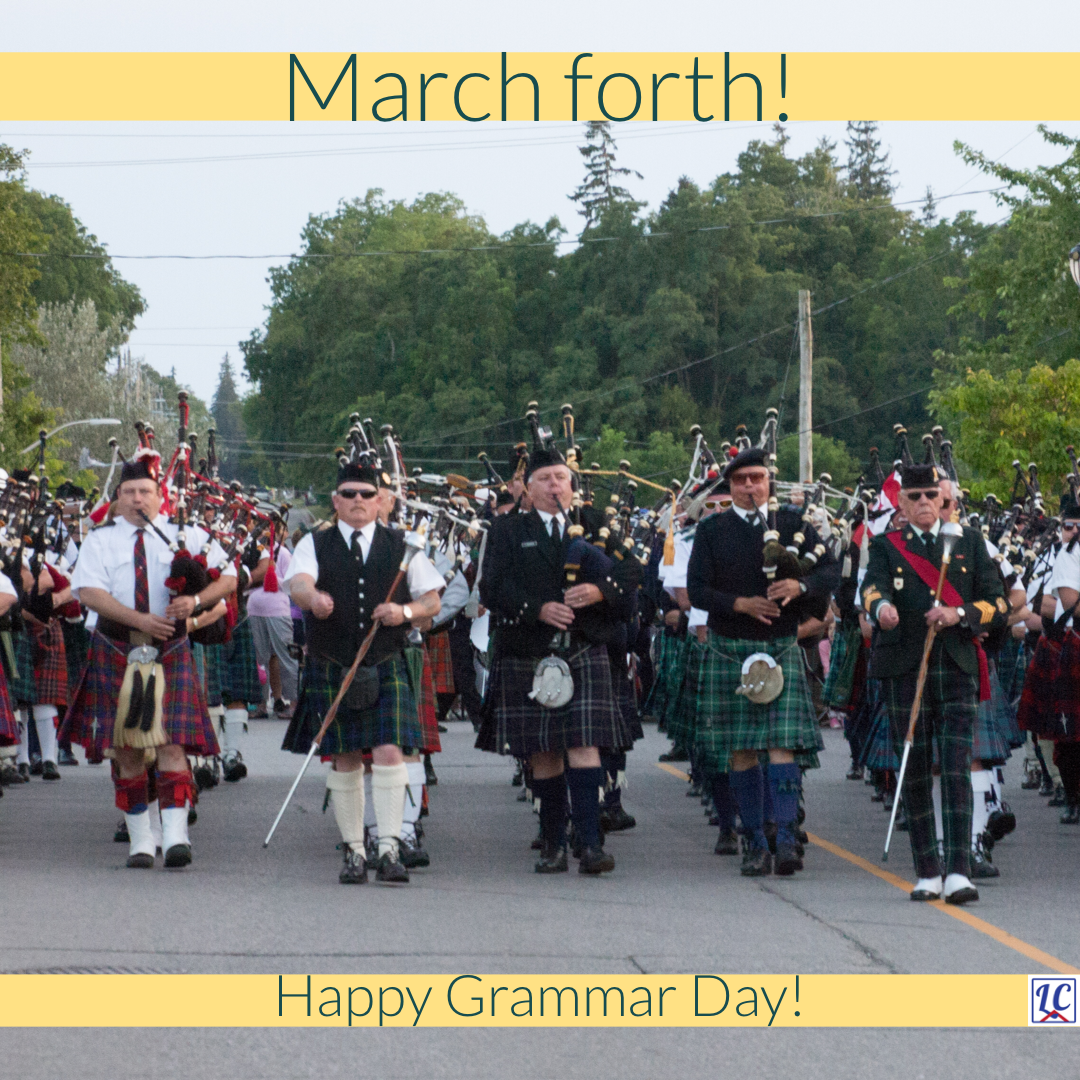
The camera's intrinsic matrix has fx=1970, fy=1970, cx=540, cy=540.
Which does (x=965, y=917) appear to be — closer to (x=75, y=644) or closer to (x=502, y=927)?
(x=502, y=927)

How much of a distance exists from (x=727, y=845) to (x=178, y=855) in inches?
99.4

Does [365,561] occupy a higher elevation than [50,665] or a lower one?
higher

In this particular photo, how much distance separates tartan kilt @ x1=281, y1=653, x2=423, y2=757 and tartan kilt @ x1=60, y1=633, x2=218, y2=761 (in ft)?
1.69

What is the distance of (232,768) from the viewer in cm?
1228

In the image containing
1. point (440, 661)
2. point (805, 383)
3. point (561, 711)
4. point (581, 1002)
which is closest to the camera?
point (581, 1002)

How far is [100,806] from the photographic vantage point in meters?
11.0

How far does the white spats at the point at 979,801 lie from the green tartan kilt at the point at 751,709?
71cm

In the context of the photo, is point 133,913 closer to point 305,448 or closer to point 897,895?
point 897,895

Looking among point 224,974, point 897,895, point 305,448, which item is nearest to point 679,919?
point 897,895

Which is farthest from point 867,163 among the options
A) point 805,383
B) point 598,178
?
point 805,383

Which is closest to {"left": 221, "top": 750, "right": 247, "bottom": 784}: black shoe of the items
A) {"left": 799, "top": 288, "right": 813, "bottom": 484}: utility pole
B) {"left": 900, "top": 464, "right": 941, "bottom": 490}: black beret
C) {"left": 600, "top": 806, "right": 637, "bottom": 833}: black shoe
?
{"left": 600, "top": 806, "right": 637, "bottom": 833}: black shoe

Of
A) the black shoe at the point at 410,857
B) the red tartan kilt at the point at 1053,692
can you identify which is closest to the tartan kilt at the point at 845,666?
the red tartan kilt at the point at 1053,692

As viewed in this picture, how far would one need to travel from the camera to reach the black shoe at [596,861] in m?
8.33

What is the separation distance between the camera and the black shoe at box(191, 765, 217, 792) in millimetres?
11531
